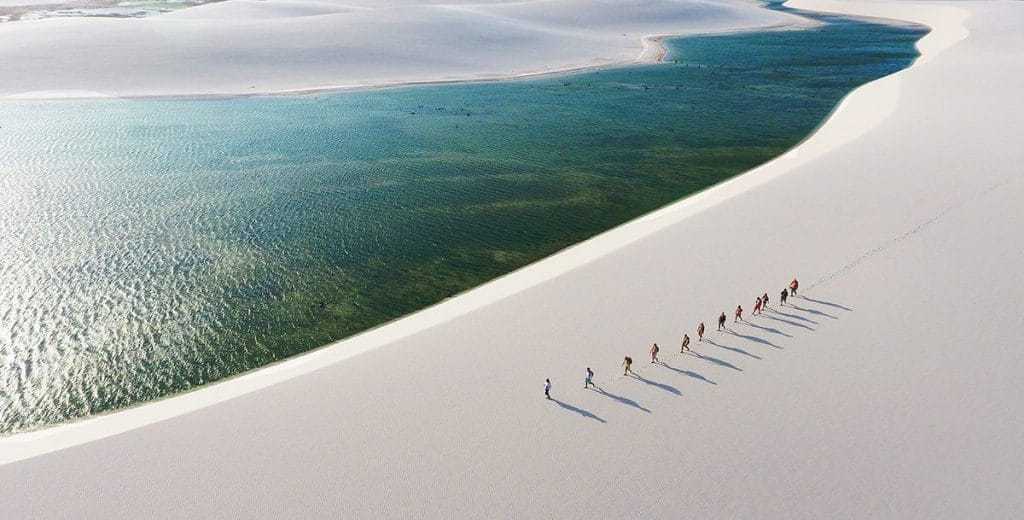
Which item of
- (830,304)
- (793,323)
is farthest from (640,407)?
(830,304)

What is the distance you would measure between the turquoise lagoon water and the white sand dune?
425cm

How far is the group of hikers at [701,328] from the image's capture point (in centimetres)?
1255

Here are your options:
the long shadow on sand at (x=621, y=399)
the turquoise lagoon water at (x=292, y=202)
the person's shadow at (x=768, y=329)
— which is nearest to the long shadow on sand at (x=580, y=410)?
the long shadow on sand at (x=621, y=399)

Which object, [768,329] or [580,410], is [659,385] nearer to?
[580,410]

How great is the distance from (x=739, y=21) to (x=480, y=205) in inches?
2851

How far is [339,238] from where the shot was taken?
22125mm

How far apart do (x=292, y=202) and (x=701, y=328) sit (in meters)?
17.6

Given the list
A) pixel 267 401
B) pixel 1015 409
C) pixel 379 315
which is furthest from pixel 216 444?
pixel 1015 409

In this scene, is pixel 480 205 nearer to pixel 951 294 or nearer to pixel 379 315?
pixel 379 315

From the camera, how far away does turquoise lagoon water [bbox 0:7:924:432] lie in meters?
16.1

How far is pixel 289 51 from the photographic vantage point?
2072 inches

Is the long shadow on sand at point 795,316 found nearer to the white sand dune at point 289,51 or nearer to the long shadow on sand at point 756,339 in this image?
the long shadow on sand at point 756,339

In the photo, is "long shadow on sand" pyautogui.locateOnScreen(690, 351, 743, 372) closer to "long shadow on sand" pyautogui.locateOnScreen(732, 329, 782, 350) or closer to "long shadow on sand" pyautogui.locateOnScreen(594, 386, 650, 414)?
"long shadow on sand" pyautogui.locateOnScreen(732, 329, 782, 350)

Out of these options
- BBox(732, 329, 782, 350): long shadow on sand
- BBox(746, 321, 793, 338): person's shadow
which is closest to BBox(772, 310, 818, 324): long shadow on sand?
BBox(746, 321, 793, 338): person's shadow
